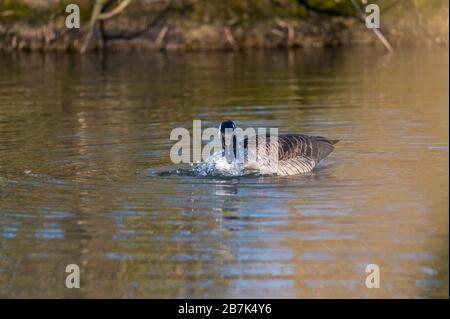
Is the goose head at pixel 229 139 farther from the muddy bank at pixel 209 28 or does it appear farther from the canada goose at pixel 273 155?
the muddy bank at pixel 209 28

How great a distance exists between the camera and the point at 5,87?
27.7 meters

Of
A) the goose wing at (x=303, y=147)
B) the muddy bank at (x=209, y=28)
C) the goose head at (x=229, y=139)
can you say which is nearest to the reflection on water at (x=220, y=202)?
the goose wing at (x=303, y=147)

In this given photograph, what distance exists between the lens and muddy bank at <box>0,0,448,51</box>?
123 ft

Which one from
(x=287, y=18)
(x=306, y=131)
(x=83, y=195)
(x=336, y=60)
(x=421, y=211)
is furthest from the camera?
(x=287, y=18)

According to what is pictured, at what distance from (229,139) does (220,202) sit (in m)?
2.05

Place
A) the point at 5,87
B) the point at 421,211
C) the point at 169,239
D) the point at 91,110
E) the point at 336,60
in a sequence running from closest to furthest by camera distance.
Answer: the point at 169,239
the point at 421,211
the point at 91,110
the point at 5,87
the point at 336,60

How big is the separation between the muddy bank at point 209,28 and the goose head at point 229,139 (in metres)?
23.2

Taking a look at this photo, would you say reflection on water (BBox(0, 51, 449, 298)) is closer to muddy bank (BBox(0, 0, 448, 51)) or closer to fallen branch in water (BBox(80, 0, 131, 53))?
fallen branch in water (BBox(80, 0, 131, 53))

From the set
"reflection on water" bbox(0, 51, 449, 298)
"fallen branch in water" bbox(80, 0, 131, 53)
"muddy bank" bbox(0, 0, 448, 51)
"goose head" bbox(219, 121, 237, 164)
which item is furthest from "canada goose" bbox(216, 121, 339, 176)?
"muddy bank" bbox(0, 0, 448, 51)

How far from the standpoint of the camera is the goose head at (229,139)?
14.9m

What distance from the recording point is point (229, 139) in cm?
1497
